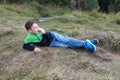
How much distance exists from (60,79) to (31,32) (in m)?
1.38

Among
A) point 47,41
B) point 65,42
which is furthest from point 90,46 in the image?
point 47,41

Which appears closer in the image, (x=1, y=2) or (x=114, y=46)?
(x=114, y=46)

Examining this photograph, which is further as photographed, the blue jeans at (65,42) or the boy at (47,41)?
the blue jeans at (65,42)

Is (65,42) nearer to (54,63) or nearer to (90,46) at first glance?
(90,46)

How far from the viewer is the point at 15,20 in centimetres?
940

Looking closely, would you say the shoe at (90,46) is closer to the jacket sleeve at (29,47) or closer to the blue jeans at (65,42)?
the blue jeans at (65,42)

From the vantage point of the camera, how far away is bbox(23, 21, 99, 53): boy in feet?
19.3

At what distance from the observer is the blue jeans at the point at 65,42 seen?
6.02 metres

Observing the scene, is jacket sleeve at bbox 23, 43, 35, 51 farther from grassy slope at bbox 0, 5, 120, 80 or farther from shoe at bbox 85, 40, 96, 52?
shoe at bbox 85, 40, 96, 52

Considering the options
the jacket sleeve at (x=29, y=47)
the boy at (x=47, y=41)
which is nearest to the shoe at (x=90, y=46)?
the boy at (x=47, y=41)

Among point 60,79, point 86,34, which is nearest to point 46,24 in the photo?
point 86,34

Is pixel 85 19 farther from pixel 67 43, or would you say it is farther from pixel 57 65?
pixel 57 65

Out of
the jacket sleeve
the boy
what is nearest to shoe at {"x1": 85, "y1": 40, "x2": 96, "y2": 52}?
the boy

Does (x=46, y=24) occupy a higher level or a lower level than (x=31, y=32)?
lower
